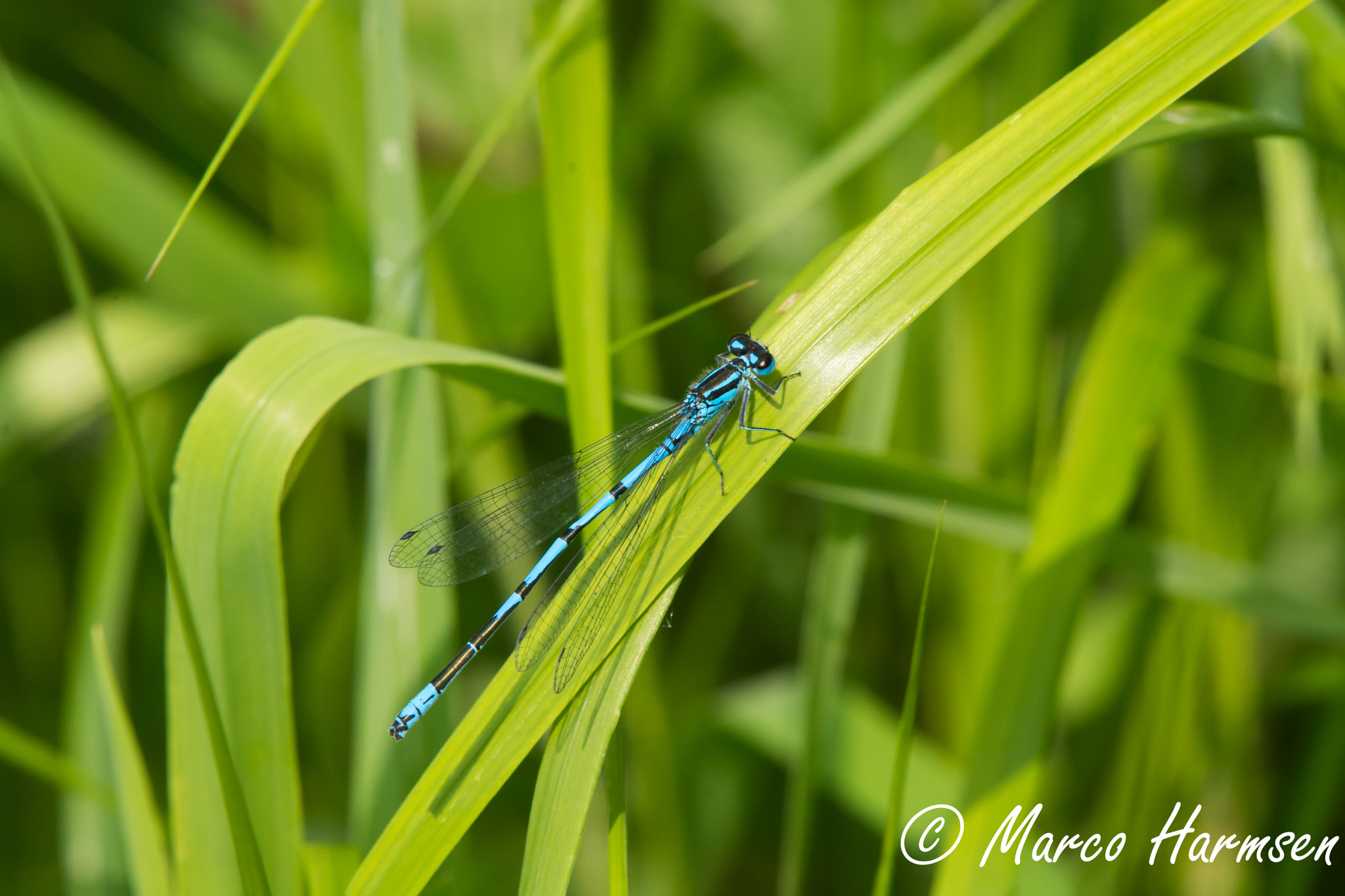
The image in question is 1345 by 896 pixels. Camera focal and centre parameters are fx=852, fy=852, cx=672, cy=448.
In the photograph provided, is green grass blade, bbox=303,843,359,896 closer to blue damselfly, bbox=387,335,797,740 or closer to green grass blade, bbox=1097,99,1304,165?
blue damselfly, bbox=387,335,797,740

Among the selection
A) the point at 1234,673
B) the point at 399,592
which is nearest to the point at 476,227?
the point at 399,592

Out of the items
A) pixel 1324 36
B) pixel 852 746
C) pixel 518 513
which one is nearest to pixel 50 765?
pixel 518 513

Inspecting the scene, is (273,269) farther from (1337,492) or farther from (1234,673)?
(1337,492)

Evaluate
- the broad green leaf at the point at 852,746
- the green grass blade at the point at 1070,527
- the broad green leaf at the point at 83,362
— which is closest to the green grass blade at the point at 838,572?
the broad green leaf at the point at 852,746

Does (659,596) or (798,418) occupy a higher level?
(798,418)

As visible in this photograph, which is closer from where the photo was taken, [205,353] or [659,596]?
[659,596]

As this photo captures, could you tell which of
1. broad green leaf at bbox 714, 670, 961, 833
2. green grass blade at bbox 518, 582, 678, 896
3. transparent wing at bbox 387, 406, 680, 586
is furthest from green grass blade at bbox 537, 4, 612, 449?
broad green leaf at bbox 714, 670, 961, 833

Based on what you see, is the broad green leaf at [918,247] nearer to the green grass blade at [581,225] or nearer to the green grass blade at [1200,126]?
the green grass blade at [1200,126]
